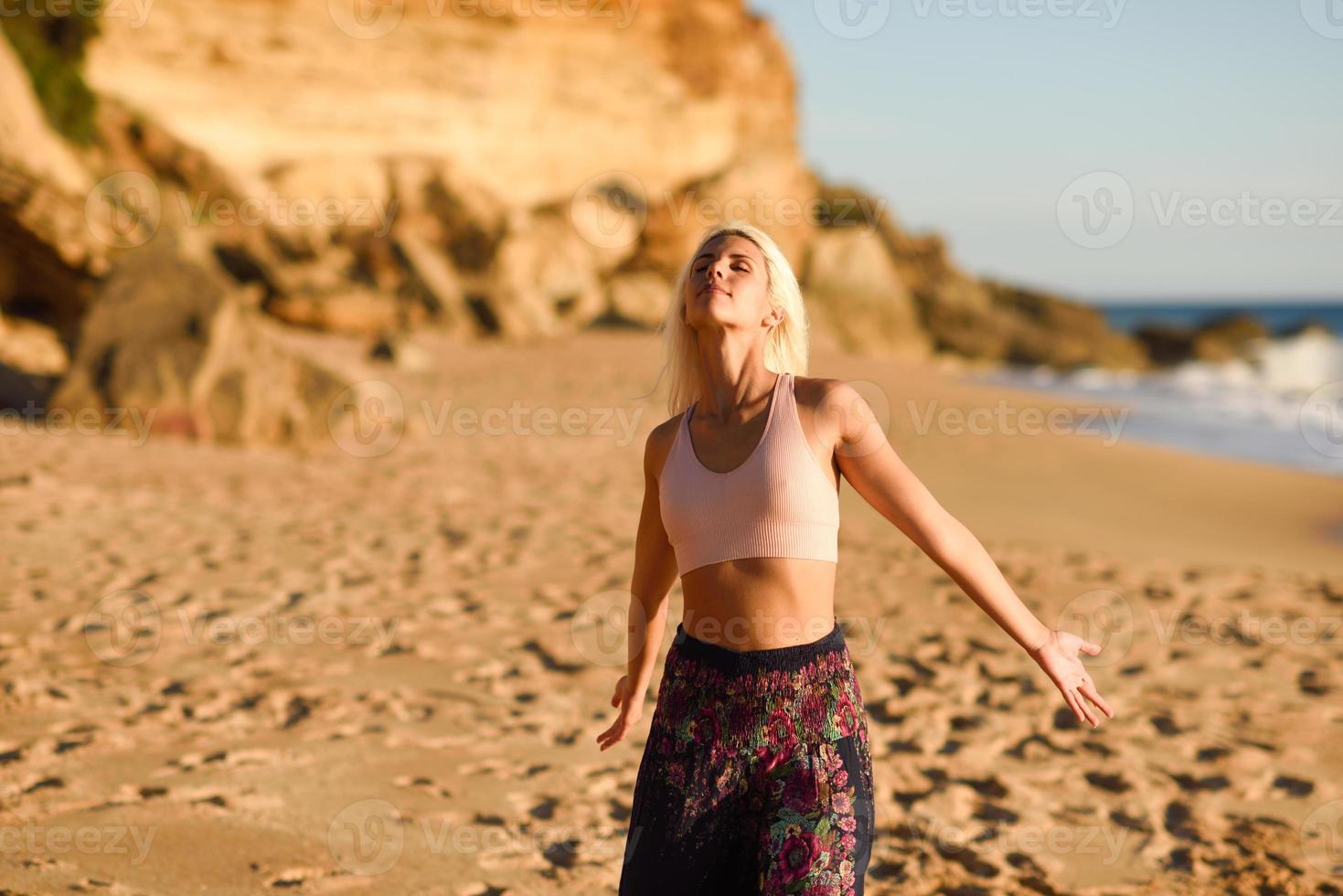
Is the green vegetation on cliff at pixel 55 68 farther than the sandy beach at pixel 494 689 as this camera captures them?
Yes

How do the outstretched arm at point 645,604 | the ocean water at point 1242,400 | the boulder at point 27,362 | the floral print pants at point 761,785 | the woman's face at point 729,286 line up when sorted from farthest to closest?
the ocean water at point 1242,400
the boulder at point 27,362
the outstretched arm at point 645,604
the woman's face at point 729,286
the floral print pants at point 761,785

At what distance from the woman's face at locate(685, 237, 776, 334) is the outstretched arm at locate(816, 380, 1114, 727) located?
0.76 ft

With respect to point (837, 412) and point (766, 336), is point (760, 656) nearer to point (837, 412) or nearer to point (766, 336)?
point (837, 412)

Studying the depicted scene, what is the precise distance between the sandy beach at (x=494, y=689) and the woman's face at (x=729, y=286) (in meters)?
1.81

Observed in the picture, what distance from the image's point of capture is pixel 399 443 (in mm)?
9555

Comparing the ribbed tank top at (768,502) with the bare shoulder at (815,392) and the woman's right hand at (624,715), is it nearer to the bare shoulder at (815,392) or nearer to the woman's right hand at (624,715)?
the bare shoulder at (815,392)

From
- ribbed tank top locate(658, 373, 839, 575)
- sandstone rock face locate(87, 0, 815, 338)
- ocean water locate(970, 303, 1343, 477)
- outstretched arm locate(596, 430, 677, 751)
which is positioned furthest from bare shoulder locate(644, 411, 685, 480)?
sandstone rock face locate(87, 0, 815, 338)

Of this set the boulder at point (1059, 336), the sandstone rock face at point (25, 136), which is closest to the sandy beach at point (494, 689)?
the sandstone rock face at point (25, 136)

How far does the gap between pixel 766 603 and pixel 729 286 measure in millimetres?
587

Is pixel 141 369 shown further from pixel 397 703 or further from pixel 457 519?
pixel 397 703

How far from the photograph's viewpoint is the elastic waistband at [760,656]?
184 centimetres

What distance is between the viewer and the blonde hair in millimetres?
2055

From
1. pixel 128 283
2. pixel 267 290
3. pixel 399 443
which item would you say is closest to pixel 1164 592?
pixel 399 443

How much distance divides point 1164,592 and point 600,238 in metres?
20.0
